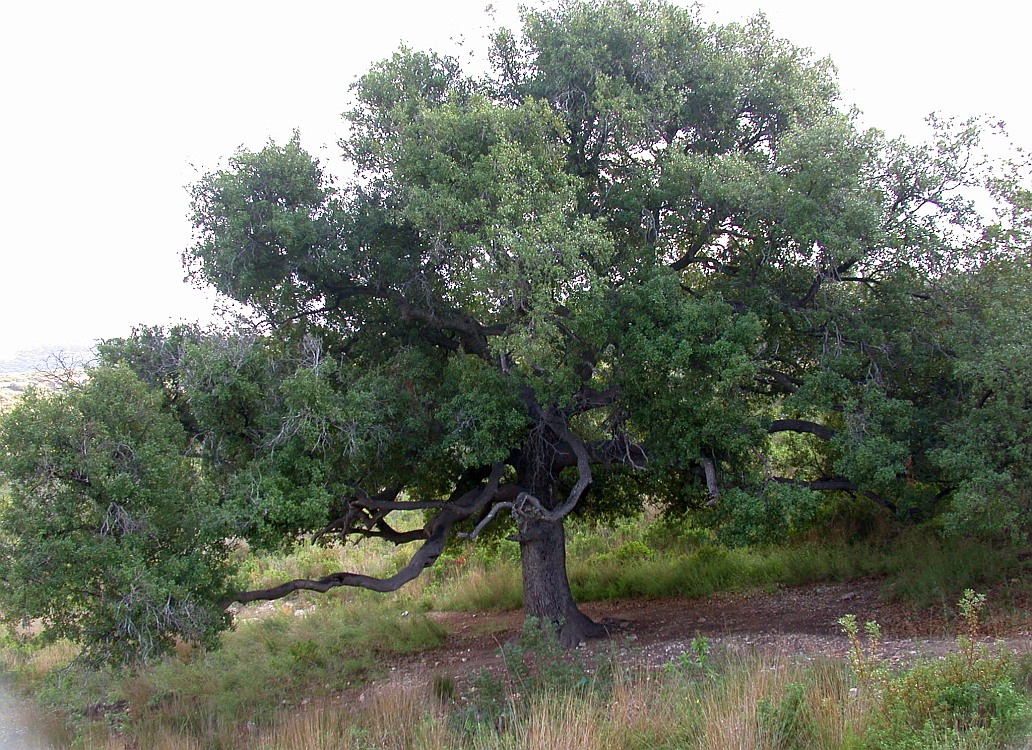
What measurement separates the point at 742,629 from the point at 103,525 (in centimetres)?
852

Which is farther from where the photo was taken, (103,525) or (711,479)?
(711,479)

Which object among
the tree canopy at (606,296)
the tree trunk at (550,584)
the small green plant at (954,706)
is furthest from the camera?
the tree trunk at (550,584)

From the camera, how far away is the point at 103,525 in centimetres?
763

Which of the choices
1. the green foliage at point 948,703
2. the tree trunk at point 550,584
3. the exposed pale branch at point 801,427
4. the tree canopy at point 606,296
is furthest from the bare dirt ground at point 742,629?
the exposed pale branch at point 801,427

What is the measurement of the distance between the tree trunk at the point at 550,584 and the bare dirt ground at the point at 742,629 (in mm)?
460

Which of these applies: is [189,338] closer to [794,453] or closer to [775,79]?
[775,79]

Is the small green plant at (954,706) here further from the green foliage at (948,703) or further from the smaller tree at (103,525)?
the smaller tree at (103,525)

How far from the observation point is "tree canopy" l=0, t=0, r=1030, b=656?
848 cm

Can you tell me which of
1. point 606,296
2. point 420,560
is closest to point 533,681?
point 420,560

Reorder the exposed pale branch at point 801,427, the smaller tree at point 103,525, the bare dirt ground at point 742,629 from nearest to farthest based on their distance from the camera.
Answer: the smaller tree at point 103,525 < the bare dirt ground at point 742,629 < the exposed pale branch at point 801,427

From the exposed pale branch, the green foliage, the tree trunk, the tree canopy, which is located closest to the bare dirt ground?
the tree trunk

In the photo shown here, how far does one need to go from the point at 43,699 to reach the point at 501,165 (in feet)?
33.1

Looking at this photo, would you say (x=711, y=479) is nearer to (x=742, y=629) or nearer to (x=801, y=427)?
(x=801, y=427)

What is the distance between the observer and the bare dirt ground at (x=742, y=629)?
8859 mm
